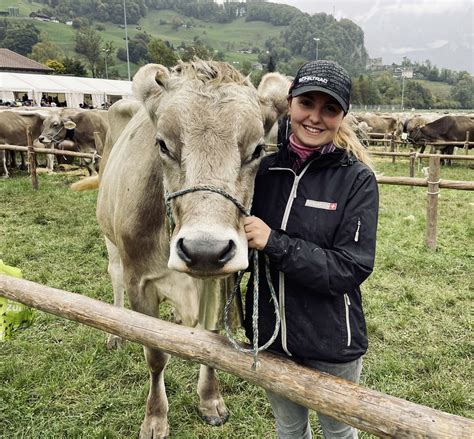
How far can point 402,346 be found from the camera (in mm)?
4020

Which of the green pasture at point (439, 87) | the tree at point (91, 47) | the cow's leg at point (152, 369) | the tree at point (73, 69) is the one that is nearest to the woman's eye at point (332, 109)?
the cow's leg at point (152, 369)

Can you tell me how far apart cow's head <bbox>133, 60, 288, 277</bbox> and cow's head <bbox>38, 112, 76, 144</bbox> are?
477 inches

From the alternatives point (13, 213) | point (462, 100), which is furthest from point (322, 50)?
point (13, 213)

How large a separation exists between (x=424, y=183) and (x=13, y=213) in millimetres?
7223

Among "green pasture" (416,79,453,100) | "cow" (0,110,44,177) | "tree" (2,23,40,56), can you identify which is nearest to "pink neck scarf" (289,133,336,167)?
"cow" (0,110,44,177)

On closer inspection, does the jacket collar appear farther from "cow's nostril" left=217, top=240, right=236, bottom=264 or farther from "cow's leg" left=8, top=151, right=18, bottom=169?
"cow's leg" left=8, top=151, right=18, bottom=169

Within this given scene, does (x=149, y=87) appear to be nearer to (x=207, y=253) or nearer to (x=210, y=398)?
(x=207, y=253)

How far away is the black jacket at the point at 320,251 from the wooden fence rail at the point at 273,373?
19 centimetres

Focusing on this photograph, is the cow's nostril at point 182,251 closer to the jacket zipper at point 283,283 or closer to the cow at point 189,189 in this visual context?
the cow at point 189,189

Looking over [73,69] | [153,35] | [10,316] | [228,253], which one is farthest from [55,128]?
[153,35]

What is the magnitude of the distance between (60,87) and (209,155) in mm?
32866

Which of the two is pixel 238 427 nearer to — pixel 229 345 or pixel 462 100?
pixel 229 345

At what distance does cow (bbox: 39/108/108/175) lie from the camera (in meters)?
13.3

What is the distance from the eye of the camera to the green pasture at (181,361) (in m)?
3.11
